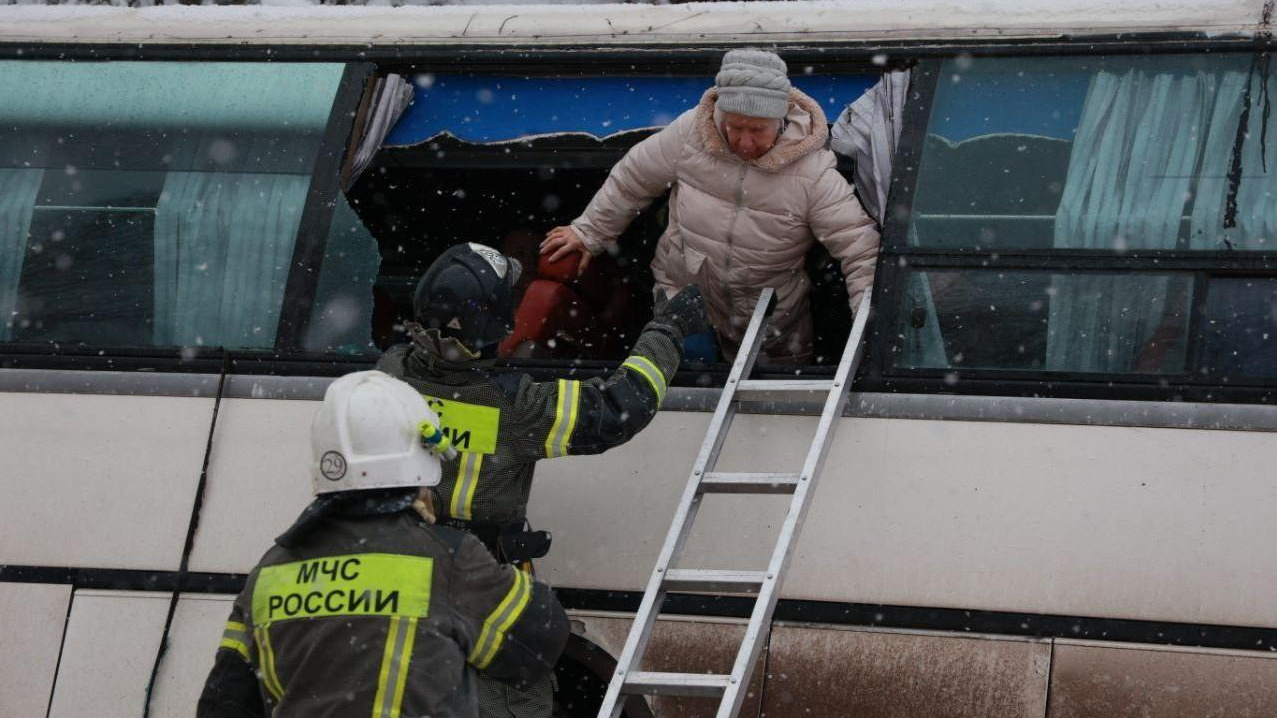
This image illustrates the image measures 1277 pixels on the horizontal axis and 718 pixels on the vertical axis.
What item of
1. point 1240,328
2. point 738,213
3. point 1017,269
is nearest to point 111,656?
point 738,213

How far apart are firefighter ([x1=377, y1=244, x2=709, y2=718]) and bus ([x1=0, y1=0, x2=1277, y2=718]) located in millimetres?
461

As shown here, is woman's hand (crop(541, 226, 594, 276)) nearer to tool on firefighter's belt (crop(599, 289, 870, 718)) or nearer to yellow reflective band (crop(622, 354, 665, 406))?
tool on firefighter's belt (crop(599, 289, 870, 718))

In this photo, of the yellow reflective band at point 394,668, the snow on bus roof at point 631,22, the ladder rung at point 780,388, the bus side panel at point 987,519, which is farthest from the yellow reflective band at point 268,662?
the snow on bus roof at point 631,22

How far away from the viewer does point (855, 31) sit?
5.18 m

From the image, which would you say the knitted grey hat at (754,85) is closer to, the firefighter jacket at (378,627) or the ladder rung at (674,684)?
the ladder rung at (674,684)

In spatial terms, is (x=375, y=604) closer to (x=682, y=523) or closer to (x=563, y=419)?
(x=563, y=419)

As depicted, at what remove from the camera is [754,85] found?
4.78 metres

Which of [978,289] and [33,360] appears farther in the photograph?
[33,360]

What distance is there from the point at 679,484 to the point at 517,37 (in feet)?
5.42

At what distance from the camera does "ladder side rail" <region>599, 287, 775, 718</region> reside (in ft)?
14.4

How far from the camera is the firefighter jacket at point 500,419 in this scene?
443cm

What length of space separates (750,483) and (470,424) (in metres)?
0.79

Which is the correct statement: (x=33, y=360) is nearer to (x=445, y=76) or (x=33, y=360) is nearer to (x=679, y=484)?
(x=445, y=76)

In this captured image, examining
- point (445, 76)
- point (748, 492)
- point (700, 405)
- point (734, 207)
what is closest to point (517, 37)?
point (445, 76)
